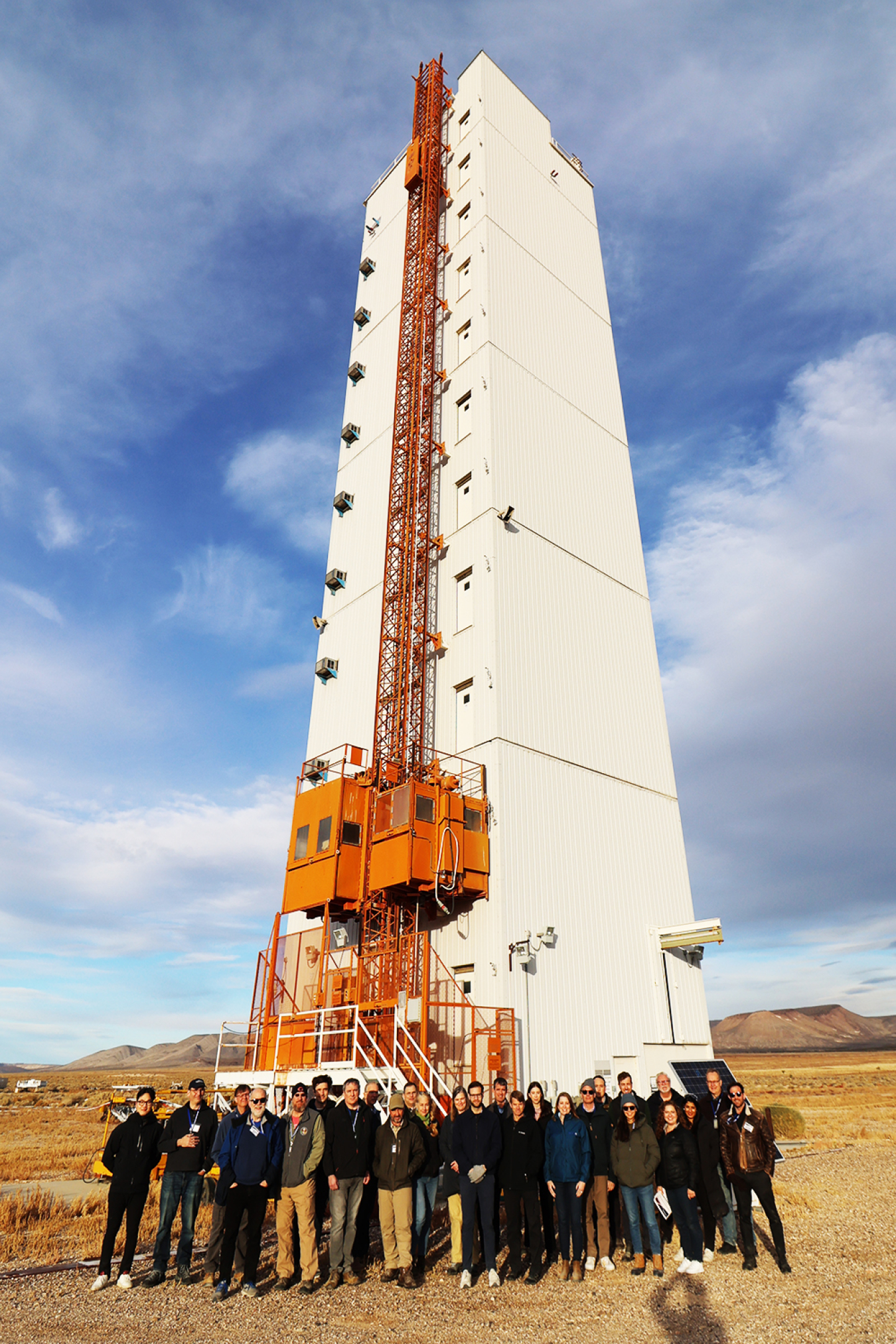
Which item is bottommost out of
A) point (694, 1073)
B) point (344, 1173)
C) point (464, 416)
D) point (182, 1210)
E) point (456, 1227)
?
point (456, 1227)

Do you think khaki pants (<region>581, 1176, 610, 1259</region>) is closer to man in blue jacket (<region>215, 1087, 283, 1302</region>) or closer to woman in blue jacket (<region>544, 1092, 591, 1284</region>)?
woman in blue jacket (<region>544, 1092, 591, 1284</region>)

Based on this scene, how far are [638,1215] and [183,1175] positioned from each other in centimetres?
505

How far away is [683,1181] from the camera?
8711mm

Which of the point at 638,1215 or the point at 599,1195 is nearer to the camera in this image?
the point at 638,1215

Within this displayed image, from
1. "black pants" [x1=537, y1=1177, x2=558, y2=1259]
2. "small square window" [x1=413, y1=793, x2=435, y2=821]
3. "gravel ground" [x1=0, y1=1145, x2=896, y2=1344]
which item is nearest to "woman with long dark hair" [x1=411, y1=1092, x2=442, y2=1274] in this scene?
"gravel ground" [x1=0, y1=1145, x2=896, y2=1344]

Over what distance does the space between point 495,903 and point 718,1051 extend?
169947 millimetres

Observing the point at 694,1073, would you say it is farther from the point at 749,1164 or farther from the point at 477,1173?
the point at 477,1173

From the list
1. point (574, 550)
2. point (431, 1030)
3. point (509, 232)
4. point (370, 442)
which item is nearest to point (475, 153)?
point (509, 232)

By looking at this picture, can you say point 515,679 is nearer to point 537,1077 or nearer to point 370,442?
point 537,1077

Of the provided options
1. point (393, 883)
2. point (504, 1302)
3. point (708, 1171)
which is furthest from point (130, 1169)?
point (393, 883)

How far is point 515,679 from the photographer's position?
2194 cm

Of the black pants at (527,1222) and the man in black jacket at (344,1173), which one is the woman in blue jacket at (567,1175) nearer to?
the black pants at (527,1222)

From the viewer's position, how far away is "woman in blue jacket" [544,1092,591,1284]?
8.87 meters

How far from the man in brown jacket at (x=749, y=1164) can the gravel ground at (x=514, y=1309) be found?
0.29 meters
